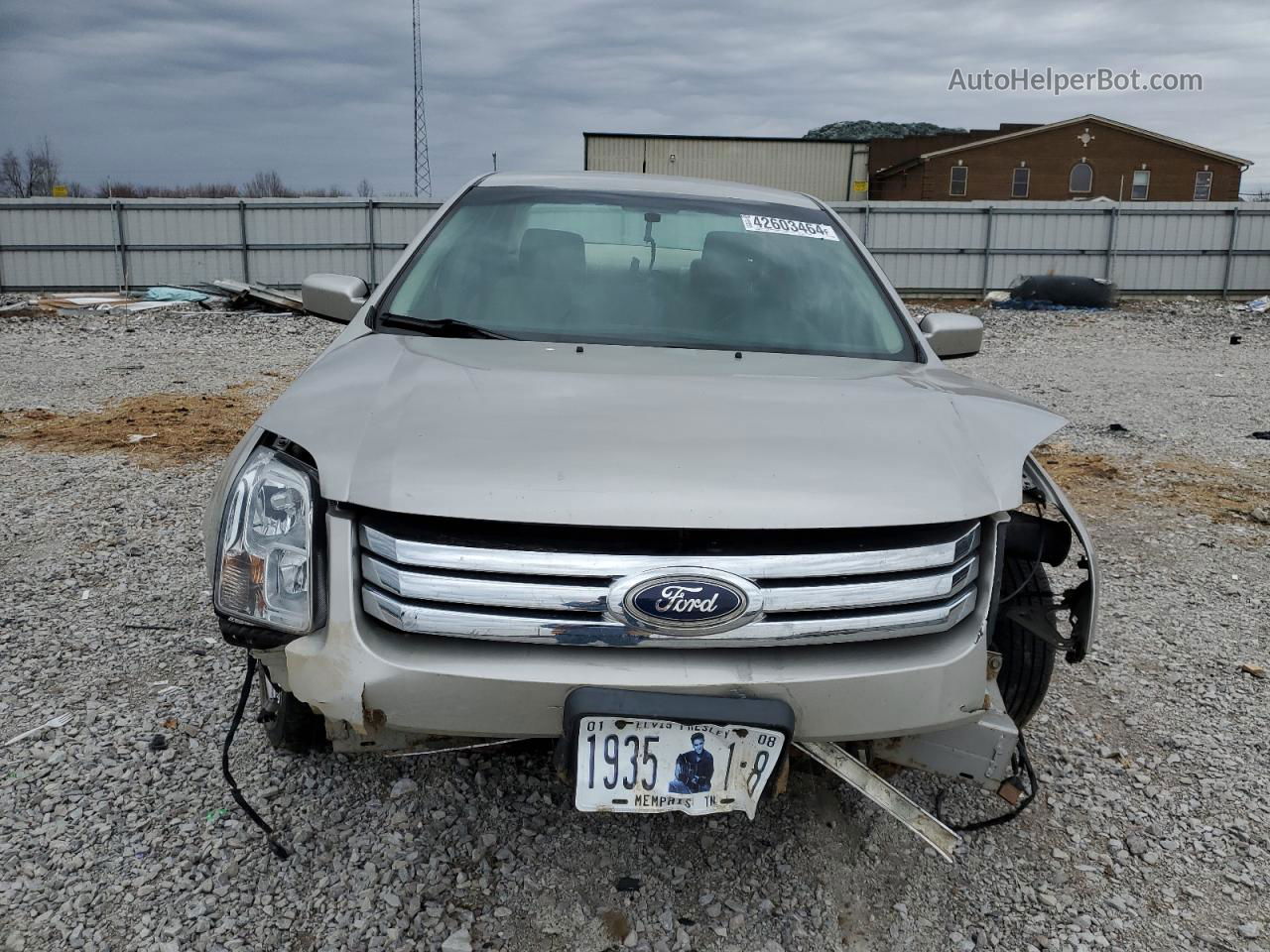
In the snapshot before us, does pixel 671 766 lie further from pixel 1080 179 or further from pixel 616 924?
pixel 1080 179

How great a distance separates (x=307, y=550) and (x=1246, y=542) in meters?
4.89

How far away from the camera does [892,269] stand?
2312 centimetres

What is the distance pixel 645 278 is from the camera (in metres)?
3.01

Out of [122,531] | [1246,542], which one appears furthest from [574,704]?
[1246,542]

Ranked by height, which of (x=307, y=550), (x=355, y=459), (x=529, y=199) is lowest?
(x=307, y=550)

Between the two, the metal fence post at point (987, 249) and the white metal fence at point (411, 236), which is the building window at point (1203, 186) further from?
the metal fence post at point (987, 249)

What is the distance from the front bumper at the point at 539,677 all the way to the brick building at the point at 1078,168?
146ft

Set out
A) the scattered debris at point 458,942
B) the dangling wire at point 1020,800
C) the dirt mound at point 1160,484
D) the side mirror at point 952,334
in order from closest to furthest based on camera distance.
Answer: the scattered debris at point 458,942, the dangling wire at point 1020,800, the side mirror at point 952,334, the dirt mound at point 1160,484

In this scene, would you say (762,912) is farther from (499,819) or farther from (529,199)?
(529,199)

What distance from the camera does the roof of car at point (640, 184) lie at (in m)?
3.45

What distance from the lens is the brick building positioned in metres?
42.3

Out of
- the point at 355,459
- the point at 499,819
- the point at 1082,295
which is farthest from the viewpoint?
the point at 1082,295

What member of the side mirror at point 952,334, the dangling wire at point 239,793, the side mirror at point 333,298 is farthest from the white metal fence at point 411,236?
the dangling wire at point 239,793

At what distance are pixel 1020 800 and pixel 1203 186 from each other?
162 ft
